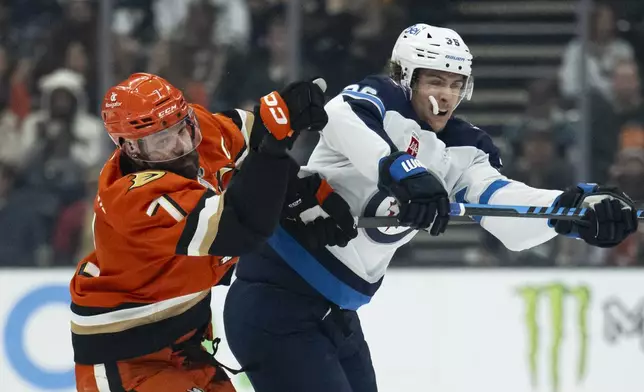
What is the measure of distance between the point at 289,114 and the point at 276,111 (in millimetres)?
33

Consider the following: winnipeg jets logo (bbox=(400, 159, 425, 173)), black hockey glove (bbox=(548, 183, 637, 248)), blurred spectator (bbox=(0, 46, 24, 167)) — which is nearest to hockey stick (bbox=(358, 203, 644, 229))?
black hockey glove (bbox=(548, 183, 637, 248))

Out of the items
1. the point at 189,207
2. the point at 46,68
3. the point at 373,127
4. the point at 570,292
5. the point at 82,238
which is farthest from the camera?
→ the point at 46,68

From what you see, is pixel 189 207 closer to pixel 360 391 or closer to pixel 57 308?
pixel 360 391

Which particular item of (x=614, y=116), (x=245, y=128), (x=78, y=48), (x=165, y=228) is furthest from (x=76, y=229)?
(x=165, y=228)

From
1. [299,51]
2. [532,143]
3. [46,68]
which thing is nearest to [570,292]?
[532,143]

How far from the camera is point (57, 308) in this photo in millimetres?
5035

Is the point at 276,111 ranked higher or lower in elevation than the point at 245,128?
higher

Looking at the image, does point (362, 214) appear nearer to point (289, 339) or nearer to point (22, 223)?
point (289, 339)

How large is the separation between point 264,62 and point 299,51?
190 mm

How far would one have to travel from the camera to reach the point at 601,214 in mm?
2959

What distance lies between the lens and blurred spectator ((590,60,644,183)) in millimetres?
5336

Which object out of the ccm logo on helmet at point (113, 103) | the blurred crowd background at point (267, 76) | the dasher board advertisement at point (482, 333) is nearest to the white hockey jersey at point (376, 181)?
the ccm logo on helmet at point (113, 103)

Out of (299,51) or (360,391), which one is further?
(299,51)

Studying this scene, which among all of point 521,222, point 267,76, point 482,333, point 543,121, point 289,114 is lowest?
point 482,333
